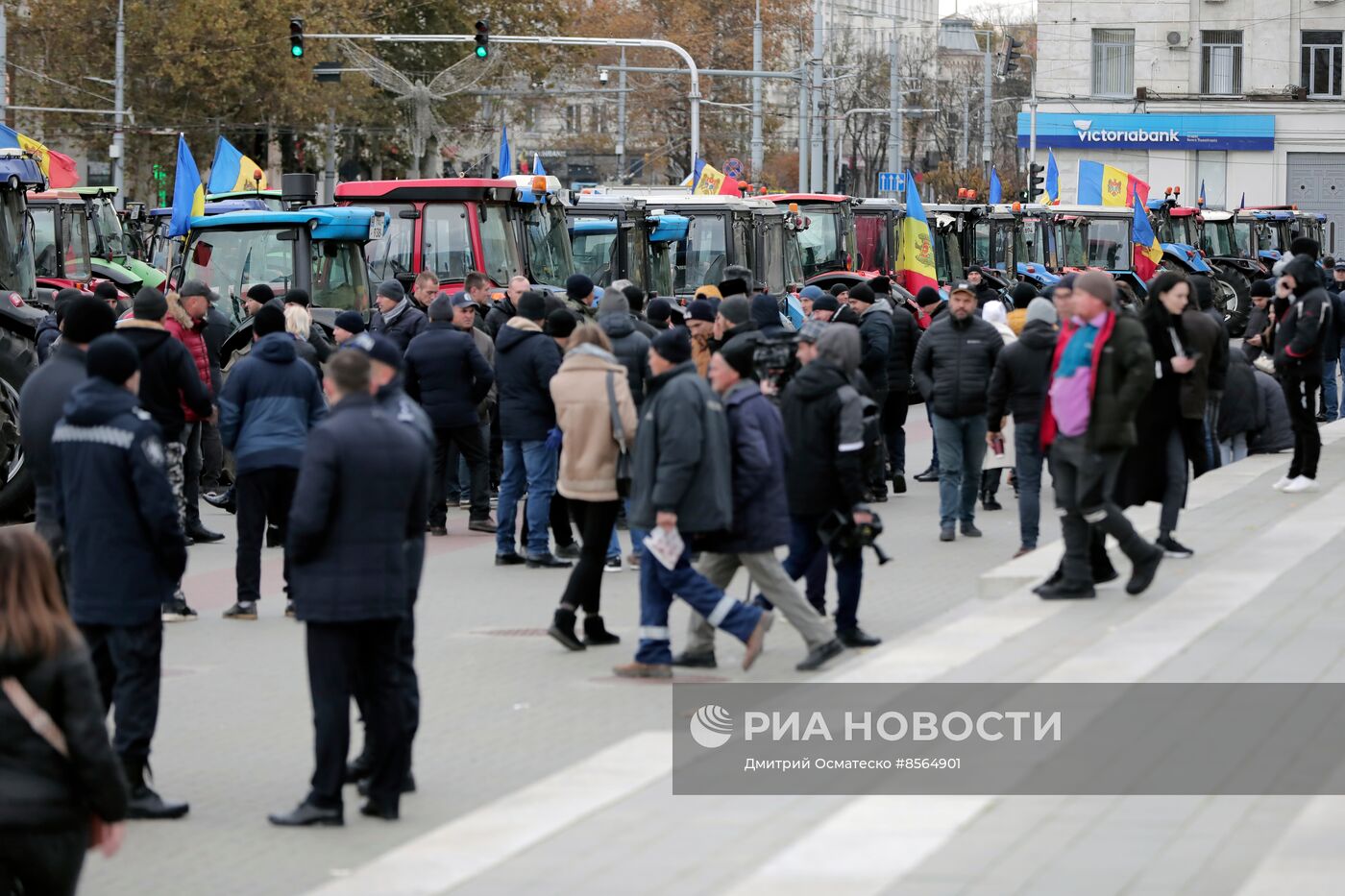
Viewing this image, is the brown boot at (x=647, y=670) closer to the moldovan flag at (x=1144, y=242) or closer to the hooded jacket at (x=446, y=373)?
the hooded jacket at (x=446, y=373)

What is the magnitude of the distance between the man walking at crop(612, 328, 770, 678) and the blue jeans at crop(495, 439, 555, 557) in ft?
11.7

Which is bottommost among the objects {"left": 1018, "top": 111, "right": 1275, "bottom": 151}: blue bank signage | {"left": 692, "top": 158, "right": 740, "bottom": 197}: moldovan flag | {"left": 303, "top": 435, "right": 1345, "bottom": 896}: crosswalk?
{"left": 303, "top": 435, "right": 1345, "bottom": 896}: crosswalk

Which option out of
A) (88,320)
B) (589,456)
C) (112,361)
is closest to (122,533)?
(112,361)

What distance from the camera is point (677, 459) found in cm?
946

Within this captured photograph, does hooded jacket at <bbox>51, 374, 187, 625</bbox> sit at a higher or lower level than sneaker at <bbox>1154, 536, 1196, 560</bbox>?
higher

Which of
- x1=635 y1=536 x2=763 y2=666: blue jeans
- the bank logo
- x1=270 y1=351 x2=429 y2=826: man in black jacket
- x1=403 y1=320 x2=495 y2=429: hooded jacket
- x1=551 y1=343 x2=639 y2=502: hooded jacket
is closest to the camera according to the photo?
x1=270 y1=351 x2=429 y2=826: man in black jacket

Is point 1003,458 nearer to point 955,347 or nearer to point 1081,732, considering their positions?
point 955,347

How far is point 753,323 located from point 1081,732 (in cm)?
617

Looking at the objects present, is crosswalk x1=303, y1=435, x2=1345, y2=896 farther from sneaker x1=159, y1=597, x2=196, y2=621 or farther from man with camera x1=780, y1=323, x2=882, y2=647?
sneaker x1=159, y1=597, x2=196, y2=621

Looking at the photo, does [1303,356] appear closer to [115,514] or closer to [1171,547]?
[1171,547]

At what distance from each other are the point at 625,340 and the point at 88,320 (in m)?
5.43

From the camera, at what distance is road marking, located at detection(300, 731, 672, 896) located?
6.48 metres

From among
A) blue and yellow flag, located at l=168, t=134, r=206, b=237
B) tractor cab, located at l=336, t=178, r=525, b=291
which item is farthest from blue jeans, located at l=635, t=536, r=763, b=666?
blue and yellow flag, located at l=168, t=134, r=206, b=237

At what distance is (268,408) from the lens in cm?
1148
